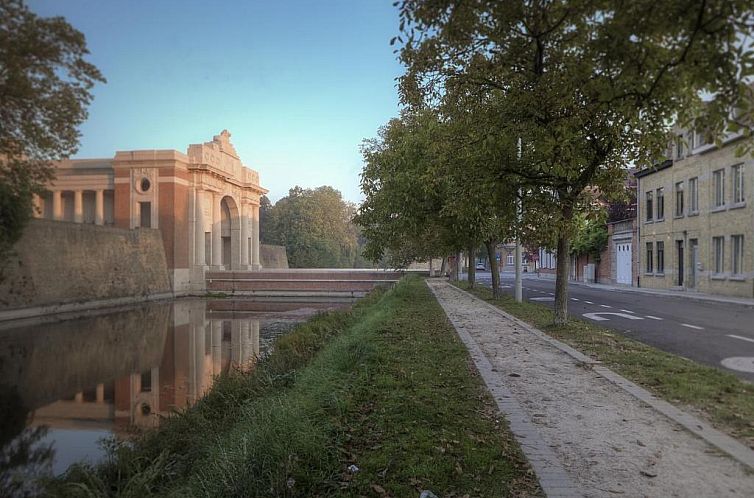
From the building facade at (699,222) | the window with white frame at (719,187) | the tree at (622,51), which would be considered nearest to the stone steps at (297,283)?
the building facade at (699,222)

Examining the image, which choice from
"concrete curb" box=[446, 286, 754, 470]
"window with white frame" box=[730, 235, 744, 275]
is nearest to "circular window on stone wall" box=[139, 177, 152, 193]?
"window with white frame" box=[730, 235, 744, 275]

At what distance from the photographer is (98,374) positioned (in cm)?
1469

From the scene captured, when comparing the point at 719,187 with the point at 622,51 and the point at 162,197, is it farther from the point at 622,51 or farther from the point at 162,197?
the point at 162,197

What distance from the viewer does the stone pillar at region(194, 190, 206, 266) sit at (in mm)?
49875

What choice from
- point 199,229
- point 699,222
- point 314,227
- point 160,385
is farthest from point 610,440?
Answer: point 314,227

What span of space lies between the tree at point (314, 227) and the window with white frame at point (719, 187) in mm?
55181

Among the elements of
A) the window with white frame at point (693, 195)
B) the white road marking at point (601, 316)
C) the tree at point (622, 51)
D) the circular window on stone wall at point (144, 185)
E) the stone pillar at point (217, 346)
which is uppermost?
the circular window on stone wall at point (144, 185)

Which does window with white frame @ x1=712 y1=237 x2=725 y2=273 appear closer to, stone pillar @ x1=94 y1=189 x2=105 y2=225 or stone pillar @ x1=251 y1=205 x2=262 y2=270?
stone pillar @ x1=94 y1=189 x2=105 y2=225

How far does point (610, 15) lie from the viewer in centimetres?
350

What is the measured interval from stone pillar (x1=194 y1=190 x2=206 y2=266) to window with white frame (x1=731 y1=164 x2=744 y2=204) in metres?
42.3

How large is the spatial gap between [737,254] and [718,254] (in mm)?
1680

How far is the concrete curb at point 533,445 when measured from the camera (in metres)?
3.90

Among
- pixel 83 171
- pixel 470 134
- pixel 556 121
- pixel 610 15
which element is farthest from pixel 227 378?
pixel 83 171

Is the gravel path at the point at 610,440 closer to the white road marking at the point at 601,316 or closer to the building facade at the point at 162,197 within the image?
the white road marking at the point at 601,316
